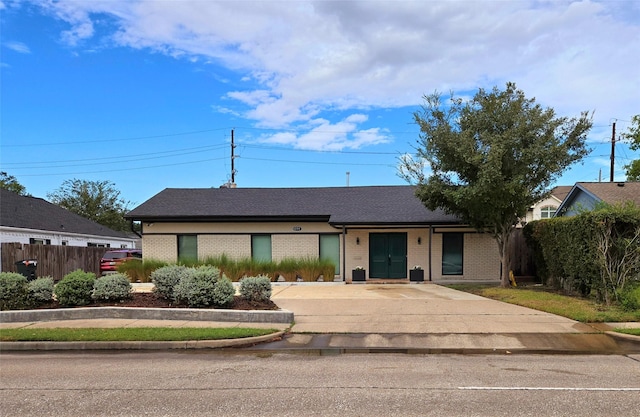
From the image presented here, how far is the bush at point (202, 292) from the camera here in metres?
11.1

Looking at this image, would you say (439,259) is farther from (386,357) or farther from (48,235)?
(48,235)

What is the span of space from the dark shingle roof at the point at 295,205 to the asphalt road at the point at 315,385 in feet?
41.6

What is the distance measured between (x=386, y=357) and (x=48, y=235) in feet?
86.8

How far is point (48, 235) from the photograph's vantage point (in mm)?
27672

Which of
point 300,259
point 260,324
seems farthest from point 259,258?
point 260,324

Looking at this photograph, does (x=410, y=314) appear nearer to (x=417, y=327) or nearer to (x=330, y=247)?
(x=417, y=327)

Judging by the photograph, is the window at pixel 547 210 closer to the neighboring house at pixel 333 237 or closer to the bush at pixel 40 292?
the neighboring house at pixel 333 237

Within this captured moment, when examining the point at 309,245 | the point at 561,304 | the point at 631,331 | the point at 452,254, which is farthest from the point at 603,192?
the point at 631,331

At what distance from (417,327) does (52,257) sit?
19.8 metres

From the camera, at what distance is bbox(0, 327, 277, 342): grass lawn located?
333 inches

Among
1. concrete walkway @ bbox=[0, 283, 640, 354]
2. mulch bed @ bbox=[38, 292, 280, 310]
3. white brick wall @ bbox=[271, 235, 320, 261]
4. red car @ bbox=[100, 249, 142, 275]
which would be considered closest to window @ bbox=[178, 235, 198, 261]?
red car @ bbox=[100, 249, 142, 275]

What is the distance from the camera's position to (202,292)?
36.4 ft

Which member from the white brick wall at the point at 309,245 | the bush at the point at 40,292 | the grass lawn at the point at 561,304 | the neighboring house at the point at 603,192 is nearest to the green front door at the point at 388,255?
the white brick wall at the point at 309,245

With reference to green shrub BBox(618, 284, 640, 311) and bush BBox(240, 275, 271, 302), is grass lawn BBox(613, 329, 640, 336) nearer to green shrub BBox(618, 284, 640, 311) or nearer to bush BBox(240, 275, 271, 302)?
green shrub BBox(618, 284, 640, 311)
